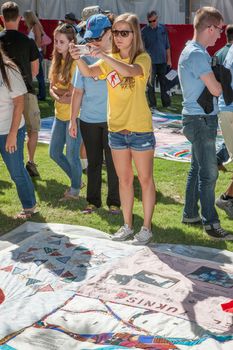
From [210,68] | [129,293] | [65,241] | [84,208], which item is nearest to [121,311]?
[129,293]

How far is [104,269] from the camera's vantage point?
4844mm

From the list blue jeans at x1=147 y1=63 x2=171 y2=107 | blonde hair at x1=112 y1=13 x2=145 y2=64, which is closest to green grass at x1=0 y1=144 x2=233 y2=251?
blonde hair at x1=112 y1=13 x2=145 y2=64

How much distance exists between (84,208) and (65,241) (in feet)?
3.62

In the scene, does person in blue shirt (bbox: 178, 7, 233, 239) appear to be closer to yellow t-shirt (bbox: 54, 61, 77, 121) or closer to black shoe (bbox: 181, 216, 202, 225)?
black shoe (bbox: 181, 216, 202, 225)

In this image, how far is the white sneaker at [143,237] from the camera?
17.9 ft

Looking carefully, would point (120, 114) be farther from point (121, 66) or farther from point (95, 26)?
point (95, 26)

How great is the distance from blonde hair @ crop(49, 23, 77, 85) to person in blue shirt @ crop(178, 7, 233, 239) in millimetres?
1452

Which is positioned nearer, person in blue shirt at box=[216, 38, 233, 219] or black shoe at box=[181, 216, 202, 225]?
black shoe at box=[181, 216, 202, 225]

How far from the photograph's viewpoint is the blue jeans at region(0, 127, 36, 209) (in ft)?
19.5

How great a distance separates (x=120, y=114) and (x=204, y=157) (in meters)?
0.79

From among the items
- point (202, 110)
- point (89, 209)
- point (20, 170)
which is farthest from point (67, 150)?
point (202, 110)

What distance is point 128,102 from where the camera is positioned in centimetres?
518

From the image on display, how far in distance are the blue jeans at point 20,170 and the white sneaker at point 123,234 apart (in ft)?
3.28

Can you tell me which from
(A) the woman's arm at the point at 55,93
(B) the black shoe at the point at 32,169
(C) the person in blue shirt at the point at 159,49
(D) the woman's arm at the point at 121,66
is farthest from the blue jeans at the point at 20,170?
(C) the person in blue shirt at the point at 159,49
